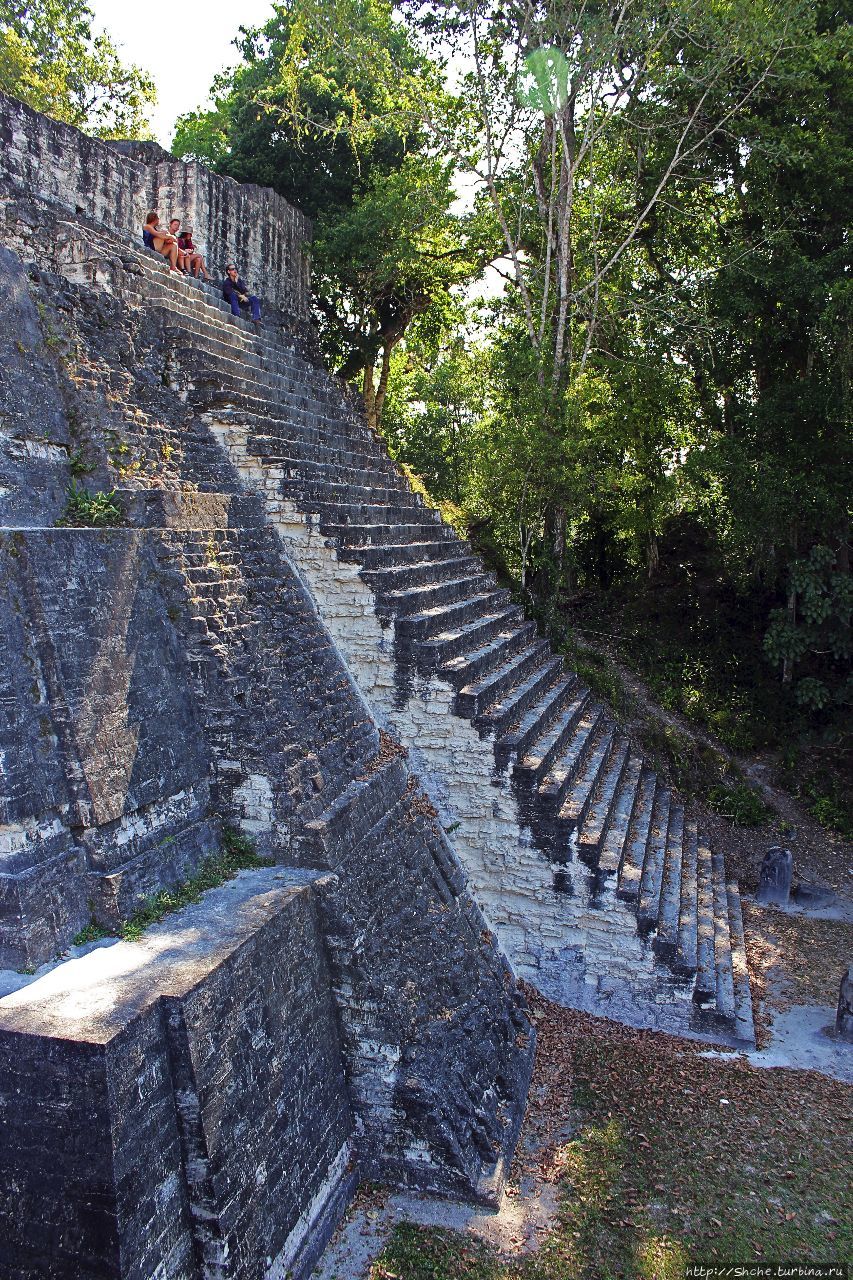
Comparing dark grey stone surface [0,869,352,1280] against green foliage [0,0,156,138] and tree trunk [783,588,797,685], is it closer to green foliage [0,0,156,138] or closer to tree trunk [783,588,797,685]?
tree trunk [783,588,797,685]

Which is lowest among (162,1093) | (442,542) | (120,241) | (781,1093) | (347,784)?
(781,1093)

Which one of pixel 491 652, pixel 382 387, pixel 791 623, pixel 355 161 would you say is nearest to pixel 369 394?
pixel 382 387

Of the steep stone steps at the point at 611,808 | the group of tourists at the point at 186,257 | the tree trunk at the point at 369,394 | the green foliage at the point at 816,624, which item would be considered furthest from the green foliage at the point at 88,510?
the tree trunk at the point at 369,394

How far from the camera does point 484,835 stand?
283 inches

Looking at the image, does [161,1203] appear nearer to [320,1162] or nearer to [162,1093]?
[162,1093]

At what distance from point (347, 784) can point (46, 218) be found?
5003 mm

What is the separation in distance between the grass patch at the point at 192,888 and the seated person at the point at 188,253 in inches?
293

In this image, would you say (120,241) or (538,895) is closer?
(538,895)

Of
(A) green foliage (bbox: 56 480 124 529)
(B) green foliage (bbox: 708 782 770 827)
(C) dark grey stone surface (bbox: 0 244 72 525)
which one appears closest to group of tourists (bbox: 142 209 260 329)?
(C) dark grey stone surface (bbox: 0 244 72 525)

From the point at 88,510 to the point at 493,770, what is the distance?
12.7 ft

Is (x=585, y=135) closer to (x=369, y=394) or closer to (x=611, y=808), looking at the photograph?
(x=369, y=394)

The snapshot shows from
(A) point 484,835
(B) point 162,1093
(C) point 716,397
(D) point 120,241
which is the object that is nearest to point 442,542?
(A) point 484,835

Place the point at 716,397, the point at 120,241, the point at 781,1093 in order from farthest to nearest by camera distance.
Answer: the point at 716,397
the point at 120,241
the point at 781,1093

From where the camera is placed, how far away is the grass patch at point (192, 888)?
4.42m
